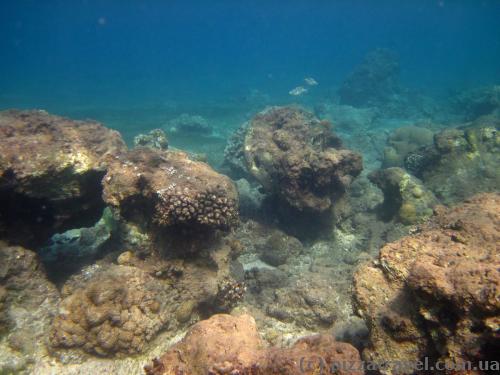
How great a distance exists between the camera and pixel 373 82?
32875mm

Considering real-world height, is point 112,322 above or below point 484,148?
below

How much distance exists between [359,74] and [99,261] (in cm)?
3361

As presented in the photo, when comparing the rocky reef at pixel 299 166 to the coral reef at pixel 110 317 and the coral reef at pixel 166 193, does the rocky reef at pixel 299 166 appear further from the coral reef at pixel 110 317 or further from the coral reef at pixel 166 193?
the coral reef at pixel 110 317

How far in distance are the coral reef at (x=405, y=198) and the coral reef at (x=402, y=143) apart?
20.1 ft

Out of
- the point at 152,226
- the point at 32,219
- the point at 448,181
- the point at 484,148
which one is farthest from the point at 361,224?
the point at 32,219

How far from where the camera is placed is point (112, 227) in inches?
271

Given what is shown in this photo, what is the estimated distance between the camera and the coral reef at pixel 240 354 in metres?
3.03

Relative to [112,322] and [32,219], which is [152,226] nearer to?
[112,322]

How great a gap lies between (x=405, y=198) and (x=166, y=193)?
22.9 ft

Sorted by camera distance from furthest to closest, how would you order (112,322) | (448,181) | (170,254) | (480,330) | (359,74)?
(359,74), (448,181), (170,254), (112,322), (480,330)

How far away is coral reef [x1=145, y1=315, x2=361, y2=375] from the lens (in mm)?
3031

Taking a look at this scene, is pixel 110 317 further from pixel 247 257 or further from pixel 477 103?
pixel 477 103

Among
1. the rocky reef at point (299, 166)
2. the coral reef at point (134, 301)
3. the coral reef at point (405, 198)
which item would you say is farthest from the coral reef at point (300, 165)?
the coral reef at point (134, 301)

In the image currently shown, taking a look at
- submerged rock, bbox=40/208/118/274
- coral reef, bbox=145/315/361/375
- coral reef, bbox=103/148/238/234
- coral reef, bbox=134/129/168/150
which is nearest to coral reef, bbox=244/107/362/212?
coral reef, bbox=103/148/238/234
